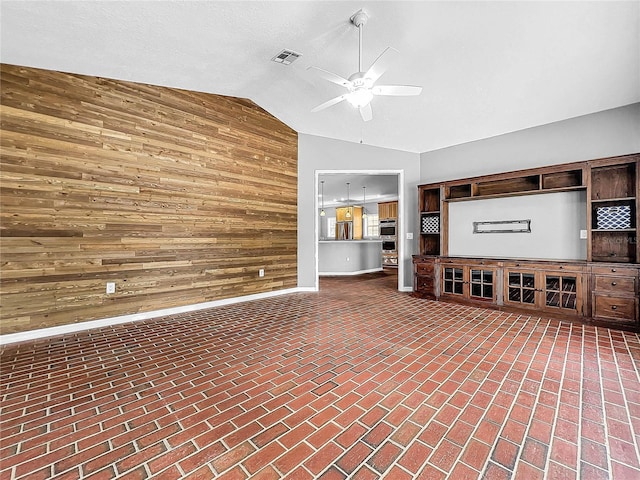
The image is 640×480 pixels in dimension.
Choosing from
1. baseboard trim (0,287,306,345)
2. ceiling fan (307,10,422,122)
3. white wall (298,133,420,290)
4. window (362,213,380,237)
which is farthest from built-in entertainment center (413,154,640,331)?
window (362,213,380,237)

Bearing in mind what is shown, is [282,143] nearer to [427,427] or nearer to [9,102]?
[9,102]

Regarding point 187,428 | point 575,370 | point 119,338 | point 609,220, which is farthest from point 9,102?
point 609,220

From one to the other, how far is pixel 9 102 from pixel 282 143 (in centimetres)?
343

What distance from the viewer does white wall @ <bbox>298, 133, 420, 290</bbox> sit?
561 cm

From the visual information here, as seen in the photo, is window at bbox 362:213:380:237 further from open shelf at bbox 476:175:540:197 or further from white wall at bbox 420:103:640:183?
open shelf at bbox 476:175:540:197

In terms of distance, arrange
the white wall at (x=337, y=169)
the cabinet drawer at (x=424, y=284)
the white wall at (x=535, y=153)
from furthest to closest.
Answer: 1. the white wall at (x=337, y=169)
2. the cabinet drawer at (x=424, y=284)
3. the white wall at (x=535, y=153)

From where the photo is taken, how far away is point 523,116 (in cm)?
402

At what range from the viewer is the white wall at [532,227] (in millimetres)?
3994

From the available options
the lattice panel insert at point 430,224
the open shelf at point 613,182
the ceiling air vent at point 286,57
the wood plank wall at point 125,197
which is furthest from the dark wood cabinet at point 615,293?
the wood plank wall at point 125,197

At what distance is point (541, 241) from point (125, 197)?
18.9 ft

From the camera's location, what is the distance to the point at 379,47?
299 cm

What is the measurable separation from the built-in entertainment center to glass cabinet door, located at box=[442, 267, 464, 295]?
16 millimetres

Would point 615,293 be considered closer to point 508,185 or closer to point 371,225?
point 508,185

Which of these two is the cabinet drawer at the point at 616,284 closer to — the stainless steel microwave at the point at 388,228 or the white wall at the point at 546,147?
the white wall at the point at 546,147
